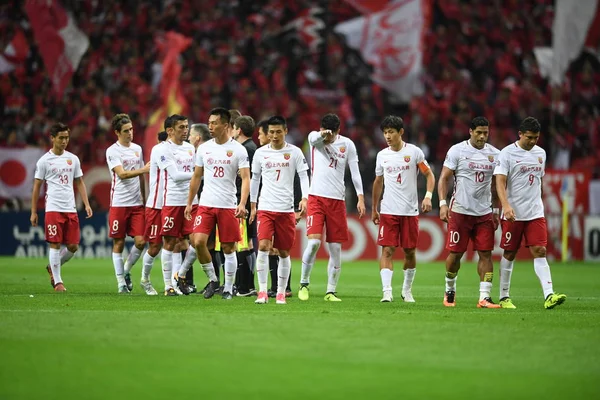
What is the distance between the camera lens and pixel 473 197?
13930mm

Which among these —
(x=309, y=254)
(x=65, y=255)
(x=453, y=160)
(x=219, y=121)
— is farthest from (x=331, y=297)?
(x=65, y=255)

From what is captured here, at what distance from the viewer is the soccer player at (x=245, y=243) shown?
15773 millimetres

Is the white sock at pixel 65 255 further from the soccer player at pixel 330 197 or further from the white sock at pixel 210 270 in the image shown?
the soccer player at pixel 330 197

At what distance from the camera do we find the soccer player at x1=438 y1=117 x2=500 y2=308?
45.5 ft

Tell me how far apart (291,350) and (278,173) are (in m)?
5.12

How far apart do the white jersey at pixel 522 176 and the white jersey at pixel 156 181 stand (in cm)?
472

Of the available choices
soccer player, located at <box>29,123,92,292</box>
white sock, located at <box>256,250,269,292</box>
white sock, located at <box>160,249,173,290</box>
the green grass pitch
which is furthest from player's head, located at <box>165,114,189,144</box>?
white sock, located at <box>256,250,269,292</box>

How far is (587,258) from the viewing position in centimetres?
2702

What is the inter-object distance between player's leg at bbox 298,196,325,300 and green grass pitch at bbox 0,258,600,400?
0.45 metres

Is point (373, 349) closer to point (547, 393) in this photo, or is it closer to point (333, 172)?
point (547, 393)

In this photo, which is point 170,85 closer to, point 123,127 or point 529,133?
point 123,127

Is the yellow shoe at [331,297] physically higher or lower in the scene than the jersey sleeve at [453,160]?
lower

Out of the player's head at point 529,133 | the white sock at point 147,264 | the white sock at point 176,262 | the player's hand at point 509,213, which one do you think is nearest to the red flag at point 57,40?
the white sock at point 176,262

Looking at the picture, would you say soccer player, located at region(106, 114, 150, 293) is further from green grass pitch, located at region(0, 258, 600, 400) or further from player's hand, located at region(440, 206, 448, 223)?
player's hand, located at region(440, 206, 448, 223)
